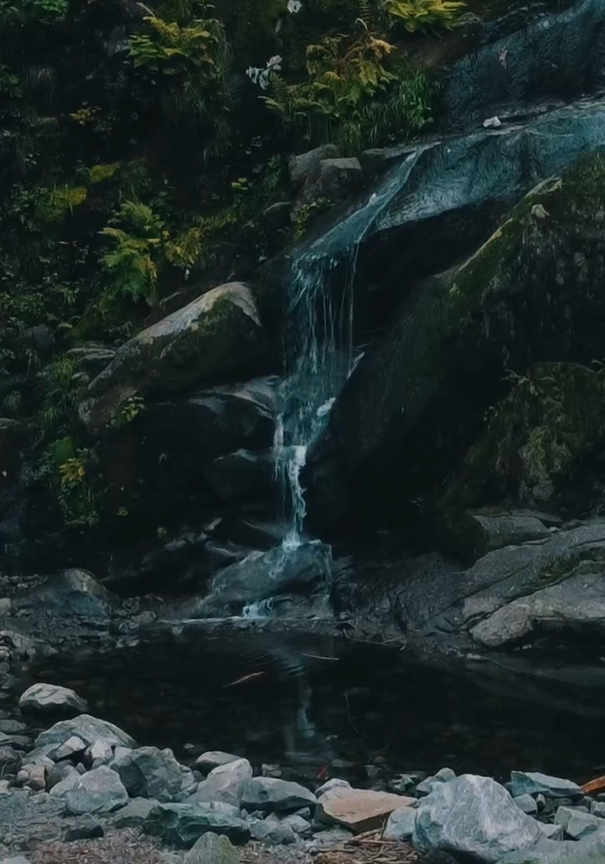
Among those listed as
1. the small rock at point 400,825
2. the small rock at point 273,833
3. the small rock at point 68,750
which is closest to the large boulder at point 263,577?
the small rock at point 68,750

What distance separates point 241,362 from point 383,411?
5.91ft

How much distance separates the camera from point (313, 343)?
12.5 m

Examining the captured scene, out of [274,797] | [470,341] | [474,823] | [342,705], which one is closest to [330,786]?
[274,797]

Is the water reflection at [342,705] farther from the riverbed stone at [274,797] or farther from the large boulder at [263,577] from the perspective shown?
the riverbed stone at [274,797]

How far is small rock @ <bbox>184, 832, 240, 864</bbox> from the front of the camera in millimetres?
4867

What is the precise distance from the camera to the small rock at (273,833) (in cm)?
548

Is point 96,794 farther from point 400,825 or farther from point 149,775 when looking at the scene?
point 400,825

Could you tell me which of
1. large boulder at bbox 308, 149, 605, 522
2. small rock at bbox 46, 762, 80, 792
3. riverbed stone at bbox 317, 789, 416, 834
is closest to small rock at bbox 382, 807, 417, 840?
riverbed stone at bbox 317, 789, 416, 834

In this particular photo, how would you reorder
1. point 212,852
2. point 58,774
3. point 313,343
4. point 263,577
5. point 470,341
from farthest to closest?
point 313,343
point 263,577
point 470,341
point 58,774
point 212,852

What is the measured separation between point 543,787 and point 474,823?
1401mm

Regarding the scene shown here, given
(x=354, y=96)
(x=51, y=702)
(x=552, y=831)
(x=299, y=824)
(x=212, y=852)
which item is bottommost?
(x=51, y=702)

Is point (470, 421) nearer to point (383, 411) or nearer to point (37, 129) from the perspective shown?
point (383, 411)

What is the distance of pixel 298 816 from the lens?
19.3 feet

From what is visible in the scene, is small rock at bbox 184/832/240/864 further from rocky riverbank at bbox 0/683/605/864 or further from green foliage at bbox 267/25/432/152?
green foliage at bbox 267/25/432/152
